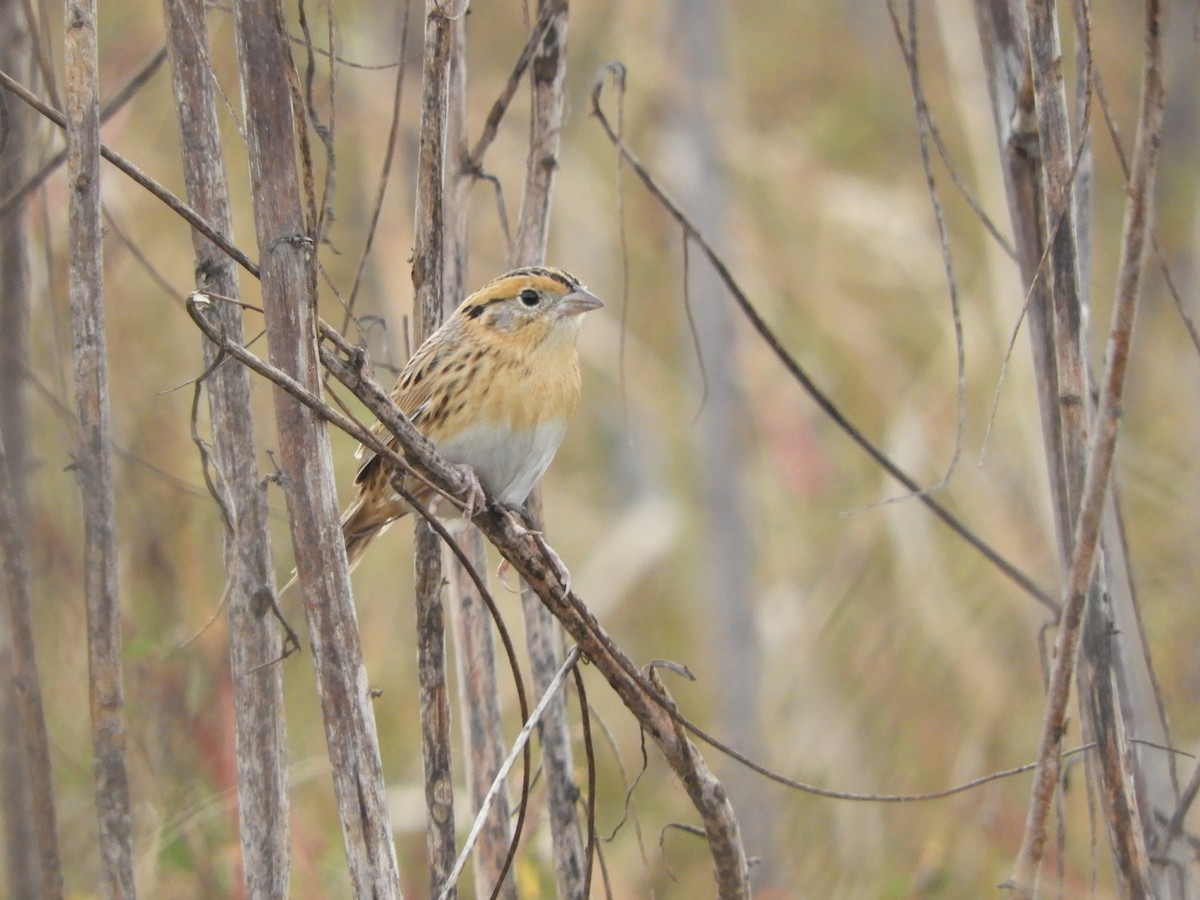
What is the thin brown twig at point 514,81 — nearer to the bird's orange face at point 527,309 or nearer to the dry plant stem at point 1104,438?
the bird's orange face at point 527,309

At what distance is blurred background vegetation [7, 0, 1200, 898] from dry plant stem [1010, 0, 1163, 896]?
1694 mm

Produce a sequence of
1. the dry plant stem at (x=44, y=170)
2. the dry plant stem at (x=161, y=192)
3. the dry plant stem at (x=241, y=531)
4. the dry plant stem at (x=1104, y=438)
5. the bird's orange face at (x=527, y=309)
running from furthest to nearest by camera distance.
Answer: the bird's orange face at (x=527, y=309), the dry plant stem at (x=44, y=170), the dry plant stem at (x=241, y=531), the dry plant stem at (x=161, y=192), the dry plant stem at (x=1104, y=438)

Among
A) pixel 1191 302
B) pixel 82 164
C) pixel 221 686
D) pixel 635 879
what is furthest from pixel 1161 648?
pixel 82 164

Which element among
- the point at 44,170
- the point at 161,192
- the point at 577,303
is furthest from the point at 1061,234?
the point at 44,170

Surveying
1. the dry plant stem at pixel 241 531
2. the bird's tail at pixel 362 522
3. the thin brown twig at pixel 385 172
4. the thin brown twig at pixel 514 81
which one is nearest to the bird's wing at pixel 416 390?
the bird's tail at pixel 362 522

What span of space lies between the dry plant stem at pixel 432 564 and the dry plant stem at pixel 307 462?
39cm

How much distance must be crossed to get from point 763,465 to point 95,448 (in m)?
6.24

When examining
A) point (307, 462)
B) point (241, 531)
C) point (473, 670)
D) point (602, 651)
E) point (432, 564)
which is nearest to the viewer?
point (307, 462)

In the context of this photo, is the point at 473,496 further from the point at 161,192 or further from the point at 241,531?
the point at 161,192

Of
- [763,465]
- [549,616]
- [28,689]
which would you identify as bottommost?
[28,689]

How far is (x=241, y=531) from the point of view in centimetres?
205

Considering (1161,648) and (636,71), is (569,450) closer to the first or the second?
Answer: (636,71)

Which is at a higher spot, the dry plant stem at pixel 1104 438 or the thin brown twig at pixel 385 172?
the thin brown twig at pixel 385 172

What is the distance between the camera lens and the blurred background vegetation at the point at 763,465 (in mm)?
4227
